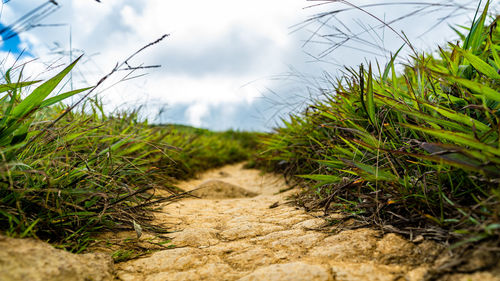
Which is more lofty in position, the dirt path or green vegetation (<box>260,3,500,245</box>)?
green vegetation (<box>260,3,500,245</box>)

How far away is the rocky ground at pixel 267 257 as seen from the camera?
1021 mm

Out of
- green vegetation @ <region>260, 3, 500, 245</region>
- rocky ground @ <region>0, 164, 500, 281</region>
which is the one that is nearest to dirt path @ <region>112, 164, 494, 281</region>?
rocky ground @ <region>0, 164, 500, 281</region>

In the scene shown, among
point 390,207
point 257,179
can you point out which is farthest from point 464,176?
point 257,179

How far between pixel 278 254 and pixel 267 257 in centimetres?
5

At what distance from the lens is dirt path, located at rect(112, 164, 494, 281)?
1062 mm

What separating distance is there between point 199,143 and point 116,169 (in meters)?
3.32

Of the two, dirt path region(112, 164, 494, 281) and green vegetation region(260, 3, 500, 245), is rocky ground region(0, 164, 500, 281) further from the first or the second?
green vegetation region(260, 3, 500, 245)

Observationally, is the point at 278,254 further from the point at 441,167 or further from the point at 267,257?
the point at 441,167

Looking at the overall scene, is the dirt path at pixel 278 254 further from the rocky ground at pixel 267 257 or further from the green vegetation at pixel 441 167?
the green vegetation at pixel 441 167

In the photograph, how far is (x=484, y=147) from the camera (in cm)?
108

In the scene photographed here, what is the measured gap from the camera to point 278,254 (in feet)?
4.26

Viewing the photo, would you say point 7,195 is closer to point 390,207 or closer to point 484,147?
point 390,207

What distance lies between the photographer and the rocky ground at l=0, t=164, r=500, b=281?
3.35ft

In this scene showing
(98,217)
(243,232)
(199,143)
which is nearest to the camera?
(98,217)
